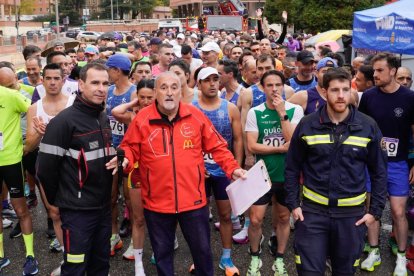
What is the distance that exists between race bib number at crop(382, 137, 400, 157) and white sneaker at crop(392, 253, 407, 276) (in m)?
1.05

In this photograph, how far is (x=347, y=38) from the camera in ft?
45.4

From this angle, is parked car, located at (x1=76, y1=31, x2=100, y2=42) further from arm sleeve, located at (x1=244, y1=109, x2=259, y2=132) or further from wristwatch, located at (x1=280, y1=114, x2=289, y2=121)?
wristwatch, located at (x1=280, y1=114, x2=289, y2=121)

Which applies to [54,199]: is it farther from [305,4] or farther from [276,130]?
[305,4]

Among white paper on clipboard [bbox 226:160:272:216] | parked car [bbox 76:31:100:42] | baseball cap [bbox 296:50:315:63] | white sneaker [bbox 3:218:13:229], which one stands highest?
parked car [bbox 76:31:100:42]

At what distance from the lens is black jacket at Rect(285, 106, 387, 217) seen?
3545mm

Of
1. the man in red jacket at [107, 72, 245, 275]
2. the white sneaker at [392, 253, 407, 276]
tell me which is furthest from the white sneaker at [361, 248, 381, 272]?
the man in red jacket at [107, 72, 245, 275]

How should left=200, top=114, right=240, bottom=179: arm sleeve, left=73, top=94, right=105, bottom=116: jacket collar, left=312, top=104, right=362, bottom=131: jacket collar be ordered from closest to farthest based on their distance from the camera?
left=312, top=104, right=362, bottom=131: jacket collar < left=73, top=94, right=105, bottom=116: jacket collar < left=200, top=114, right=240, bottom=179: arm sleeve

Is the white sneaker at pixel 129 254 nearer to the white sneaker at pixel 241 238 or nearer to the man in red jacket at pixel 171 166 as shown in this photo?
the white sneaker at pixel 241 238

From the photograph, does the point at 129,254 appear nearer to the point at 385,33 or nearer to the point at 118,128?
the point at 118,128

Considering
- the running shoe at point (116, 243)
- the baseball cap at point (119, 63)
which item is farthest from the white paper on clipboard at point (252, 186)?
the baseball cap at point (119, 63)

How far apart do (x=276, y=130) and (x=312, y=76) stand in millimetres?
2045

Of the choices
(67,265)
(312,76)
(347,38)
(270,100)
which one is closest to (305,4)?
(347,38)

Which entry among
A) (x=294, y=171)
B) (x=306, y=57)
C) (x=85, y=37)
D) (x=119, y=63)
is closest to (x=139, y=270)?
(x=294, y=171)

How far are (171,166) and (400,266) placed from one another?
270cm
